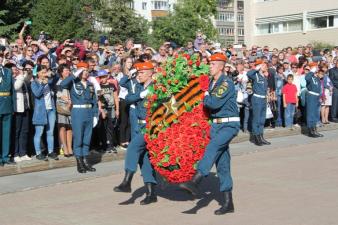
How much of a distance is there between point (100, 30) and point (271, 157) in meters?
50.2

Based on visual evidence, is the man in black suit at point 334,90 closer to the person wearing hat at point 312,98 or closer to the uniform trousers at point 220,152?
the person wearing hat at point 312,98

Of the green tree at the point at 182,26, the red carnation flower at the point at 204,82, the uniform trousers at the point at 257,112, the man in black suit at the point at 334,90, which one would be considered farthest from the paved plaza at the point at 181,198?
the green tree at the point at 182,26

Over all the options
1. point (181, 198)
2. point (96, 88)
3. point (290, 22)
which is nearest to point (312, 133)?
point (96, 88)

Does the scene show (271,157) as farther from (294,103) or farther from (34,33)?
(34,33)

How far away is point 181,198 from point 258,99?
655cm

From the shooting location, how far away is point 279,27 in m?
65.7

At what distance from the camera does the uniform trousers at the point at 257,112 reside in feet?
50.6

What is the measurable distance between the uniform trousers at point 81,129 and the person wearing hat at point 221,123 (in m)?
3.55

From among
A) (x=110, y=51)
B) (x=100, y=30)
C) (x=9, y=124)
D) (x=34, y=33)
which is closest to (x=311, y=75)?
(x=110, y=51)

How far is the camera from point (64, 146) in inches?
511

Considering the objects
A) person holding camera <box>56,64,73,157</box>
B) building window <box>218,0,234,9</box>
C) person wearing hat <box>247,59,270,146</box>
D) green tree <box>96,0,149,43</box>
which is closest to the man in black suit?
person wearing hat <box>247,59,270,146</box>

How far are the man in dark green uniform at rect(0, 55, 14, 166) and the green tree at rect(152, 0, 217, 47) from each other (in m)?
48.6

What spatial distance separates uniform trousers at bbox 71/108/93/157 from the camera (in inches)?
450

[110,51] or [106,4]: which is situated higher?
[106,4]
